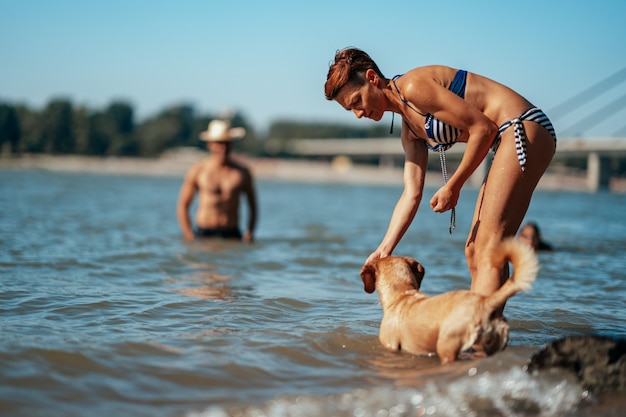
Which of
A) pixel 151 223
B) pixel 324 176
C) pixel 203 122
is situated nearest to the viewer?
pixel 151 223

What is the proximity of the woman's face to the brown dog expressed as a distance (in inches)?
42.1

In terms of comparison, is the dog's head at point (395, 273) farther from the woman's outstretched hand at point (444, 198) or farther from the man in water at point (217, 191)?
the man in water at point (217, 191)

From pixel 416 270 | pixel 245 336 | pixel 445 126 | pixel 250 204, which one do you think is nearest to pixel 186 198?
pixel 250 204


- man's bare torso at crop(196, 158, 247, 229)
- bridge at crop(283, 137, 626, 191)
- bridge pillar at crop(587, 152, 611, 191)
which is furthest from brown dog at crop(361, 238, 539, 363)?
bridge pillar at crop(587, 152, 611, 191)

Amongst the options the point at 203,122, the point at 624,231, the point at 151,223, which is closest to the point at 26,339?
the point at 151,223

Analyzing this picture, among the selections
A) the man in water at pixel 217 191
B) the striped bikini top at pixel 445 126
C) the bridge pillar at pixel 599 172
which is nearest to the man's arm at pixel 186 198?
the man in water at pixel 217 191

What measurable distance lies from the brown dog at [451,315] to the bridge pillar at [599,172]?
6387 centimetres

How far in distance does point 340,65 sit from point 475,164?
3.42ft

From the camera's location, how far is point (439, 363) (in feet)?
13.4

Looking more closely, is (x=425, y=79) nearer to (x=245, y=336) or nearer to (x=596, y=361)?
(x=596, y=361)

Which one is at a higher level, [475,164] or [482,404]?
[475,164]

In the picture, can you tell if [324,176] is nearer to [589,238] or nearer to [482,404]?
[589,238]

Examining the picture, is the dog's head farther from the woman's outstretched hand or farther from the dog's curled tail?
the dog's curled tail

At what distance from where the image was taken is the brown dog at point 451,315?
3699mm
